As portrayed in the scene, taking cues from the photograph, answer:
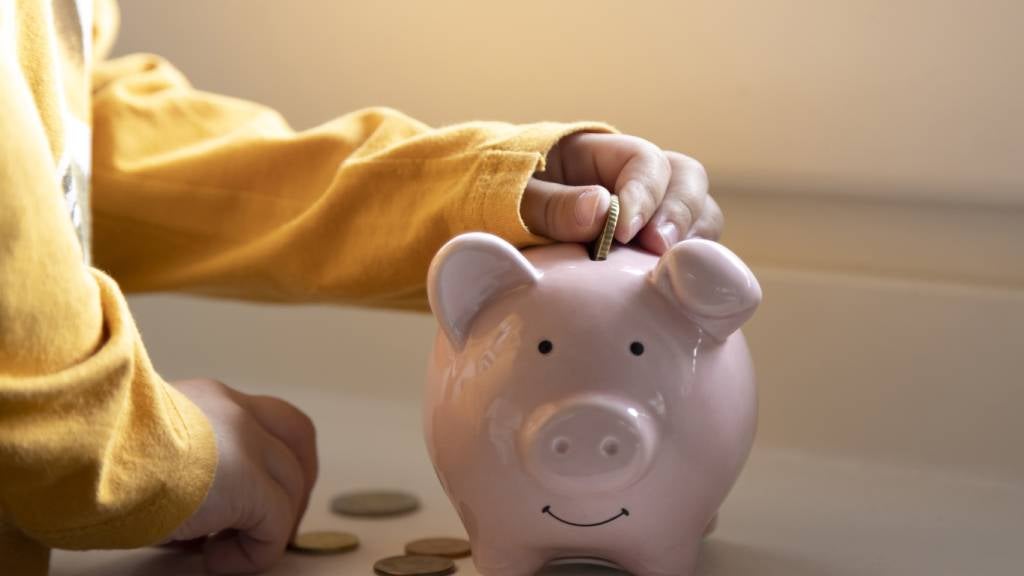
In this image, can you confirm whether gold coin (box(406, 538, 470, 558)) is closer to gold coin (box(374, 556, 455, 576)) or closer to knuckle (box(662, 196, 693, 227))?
gold coin (box(374, 556, 455, 576))

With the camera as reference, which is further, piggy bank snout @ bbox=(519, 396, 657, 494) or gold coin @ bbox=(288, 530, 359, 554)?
gold coin @ bbox=(288, 530, 359, 554)

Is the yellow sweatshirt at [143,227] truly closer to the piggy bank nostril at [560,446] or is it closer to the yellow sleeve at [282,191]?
the yellow sleeve at [282,191]

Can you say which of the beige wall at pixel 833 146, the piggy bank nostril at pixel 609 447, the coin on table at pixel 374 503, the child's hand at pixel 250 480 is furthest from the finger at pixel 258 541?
the beige wall at pixel 833 146

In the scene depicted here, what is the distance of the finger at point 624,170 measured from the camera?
0.61 metres

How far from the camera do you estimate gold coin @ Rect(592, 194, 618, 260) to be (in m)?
0.59

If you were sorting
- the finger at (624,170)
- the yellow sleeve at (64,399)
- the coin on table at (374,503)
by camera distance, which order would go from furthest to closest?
the coin on table at (374,503)
the finger at (624,170)
the yellow sleeve at (64,399)

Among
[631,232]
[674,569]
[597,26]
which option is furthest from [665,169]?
[597,26]

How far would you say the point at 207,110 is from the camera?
931 mm

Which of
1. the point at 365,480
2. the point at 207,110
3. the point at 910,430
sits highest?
the point at 207,110

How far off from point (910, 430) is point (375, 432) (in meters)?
0.40

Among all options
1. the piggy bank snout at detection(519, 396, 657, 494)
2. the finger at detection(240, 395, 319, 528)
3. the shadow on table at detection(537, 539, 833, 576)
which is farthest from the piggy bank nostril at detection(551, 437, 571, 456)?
the finger at detection(240, 395, 319, 528)

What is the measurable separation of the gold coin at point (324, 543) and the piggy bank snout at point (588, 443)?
19 cm

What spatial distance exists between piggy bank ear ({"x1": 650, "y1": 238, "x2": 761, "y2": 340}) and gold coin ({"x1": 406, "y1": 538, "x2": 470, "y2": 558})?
206 millimetres

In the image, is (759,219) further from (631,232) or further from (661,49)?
(631,232)
